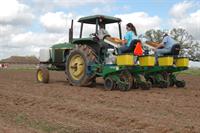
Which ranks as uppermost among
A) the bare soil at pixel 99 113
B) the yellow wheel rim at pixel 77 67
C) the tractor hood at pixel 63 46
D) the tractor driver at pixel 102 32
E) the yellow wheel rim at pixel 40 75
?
the tractor driver at pixel 102 32

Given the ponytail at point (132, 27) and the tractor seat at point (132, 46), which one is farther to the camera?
the ponytail at point (132, 27)

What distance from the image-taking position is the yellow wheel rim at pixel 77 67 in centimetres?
1210

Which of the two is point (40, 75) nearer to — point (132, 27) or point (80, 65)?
point (80, 65)

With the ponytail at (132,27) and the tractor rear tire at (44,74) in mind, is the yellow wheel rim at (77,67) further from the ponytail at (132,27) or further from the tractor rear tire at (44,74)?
the ponytail at (132,27)

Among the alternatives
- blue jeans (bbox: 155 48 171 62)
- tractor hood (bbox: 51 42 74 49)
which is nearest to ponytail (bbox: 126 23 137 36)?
blue jeans (bbox: 155 48 171 62)

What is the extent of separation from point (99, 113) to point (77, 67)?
5.45 m

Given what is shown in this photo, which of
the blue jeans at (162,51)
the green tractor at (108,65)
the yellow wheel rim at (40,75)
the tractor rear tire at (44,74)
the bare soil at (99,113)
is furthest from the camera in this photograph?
the yellow wheel rim at (40,75)

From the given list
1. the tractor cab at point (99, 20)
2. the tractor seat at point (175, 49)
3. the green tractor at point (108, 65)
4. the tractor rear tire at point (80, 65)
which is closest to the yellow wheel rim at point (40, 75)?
the green tractor at point (108, 65)

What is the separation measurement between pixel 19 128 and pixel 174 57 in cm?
708

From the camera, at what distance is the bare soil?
5789 millimetres

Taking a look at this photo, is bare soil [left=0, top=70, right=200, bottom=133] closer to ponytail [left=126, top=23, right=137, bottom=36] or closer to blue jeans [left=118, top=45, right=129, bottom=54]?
blue jeans [left=118, top=45, right=129, bottom=54]

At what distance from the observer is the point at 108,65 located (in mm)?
11234

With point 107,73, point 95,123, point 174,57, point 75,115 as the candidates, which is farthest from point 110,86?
point 95,123

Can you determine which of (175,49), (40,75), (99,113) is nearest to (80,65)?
(40,75)
